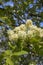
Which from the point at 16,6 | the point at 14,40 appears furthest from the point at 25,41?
the point at 16,6

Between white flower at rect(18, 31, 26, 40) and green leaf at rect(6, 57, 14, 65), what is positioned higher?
white flower at rect(18, 31, 26, 40)

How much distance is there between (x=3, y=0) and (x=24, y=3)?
1.08 ft

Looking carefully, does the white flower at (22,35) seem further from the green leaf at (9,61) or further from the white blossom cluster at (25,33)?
the green leaf at (9,61)

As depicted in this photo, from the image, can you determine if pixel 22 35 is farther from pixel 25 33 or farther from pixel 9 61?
pixel 9 61

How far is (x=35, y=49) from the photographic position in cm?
120

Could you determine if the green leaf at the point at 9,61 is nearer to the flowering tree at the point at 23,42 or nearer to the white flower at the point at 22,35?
the flowering tree at the point at 23,42

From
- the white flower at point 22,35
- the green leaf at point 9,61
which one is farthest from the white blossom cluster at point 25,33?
the green leaf at point 9,61

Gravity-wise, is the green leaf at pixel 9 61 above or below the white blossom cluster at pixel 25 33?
below

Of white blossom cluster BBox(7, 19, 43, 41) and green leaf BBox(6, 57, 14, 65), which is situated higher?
white blossom cluster BBox(7, 19, 43, 41)


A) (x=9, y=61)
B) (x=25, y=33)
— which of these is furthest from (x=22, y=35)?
(x=9, y=61)

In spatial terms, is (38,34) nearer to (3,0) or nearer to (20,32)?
(20,32)

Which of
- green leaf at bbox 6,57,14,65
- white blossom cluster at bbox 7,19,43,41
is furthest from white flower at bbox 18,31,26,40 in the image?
green leaf at bbox 6,57,14,65

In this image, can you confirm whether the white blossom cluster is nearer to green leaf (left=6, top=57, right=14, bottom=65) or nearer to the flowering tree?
the flowering tree

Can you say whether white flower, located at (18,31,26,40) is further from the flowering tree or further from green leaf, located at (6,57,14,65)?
green leaf, located at (6,57,14,65)
